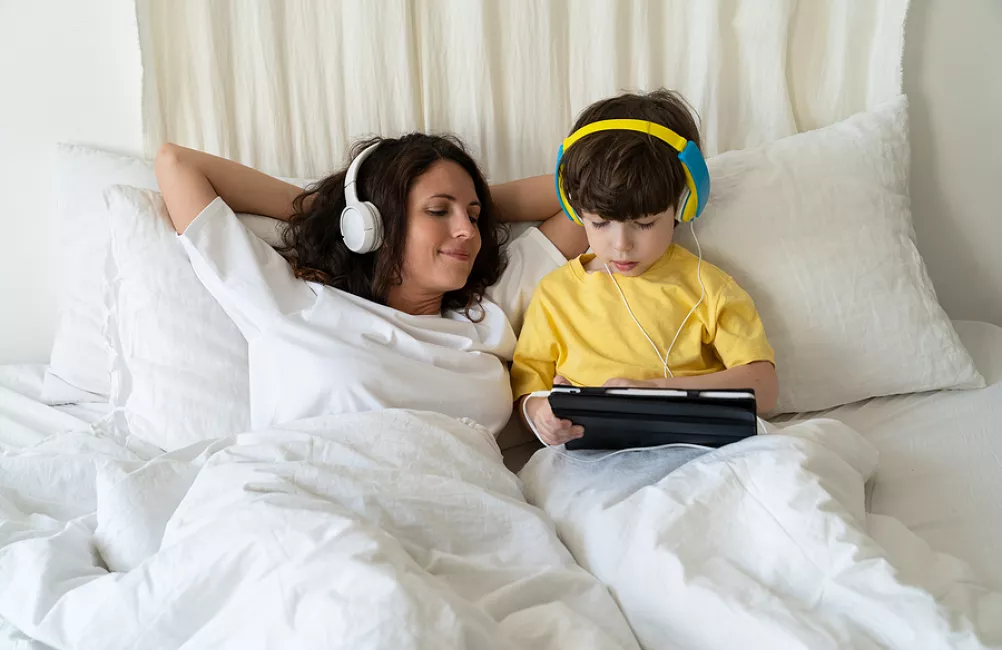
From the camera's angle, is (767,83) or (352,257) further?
(767,83)

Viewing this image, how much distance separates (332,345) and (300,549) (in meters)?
0.46

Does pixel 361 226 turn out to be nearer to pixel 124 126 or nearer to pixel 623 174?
pixel 623 174

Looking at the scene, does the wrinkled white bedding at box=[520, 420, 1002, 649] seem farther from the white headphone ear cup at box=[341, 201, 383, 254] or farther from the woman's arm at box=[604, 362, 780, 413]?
the white headphone ear cup at box=[341, 201, 383, 254]

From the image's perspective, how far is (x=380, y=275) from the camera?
133cm

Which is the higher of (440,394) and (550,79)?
(550,79)

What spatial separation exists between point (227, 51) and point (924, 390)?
1446 millimetres

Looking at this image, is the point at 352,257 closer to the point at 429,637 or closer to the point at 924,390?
the point at 429,637

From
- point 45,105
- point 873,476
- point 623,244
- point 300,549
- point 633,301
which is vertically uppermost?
point 45,105

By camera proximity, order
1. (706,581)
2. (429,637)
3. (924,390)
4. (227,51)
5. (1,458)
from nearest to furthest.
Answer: (429,637) → (706,581) → (1,458) → (924,390) → (227,51)

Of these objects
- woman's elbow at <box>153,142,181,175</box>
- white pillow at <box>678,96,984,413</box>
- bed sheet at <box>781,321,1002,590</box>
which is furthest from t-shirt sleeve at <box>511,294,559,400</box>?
woman's elbow at <box>153,142,181,175</box>

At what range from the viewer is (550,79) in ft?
5.09

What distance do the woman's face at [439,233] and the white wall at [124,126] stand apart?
649 millimetres

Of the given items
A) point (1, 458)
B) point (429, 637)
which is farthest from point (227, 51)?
point (429, 637)

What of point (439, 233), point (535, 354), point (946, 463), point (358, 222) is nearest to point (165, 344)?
point (358, 222)
